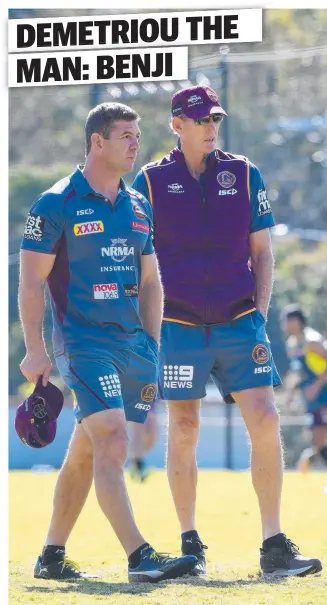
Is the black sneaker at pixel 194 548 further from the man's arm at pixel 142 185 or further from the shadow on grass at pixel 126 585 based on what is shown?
the man's arm at pixel 142 185

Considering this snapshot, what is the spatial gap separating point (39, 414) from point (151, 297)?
2.28 ft

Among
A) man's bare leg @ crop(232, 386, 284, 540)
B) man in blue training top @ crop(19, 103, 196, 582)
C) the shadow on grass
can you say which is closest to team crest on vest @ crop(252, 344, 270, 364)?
man's bare leg @ crop(232, 386, 284, 540)

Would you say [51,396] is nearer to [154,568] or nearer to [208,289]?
[154,568]

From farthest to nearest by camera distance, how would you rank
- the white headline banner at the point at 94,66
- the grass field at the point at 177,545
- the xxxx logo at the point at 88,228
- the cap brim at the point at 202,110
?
the white headline banner at the point at 94,66 < the cap brim at the point at 202,110 < the xxxx logo at the point at 88,228 < the grass field at the point at 177,545

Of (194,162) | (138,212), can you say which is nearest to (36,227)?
(138,212)

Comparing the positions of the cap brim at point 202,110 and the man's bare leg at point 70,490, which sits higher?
the cap brim at point 202,110

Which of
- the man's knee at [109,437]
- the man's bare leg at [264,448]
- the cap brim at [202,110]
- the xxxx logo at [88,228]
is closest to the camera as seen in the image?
the man's knee at [109,437]

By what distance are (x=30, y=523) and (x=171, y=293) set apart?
2500mm

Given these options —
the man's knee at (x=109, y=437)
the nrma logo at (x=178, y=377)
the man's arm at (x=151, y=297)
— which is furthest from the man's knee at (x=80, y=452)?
the nrma logo at (x=178, y=377)

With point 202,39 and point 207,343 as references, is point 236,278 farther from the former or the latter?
point 202,39

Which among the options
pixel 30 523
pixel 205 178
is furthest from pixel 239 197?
pixel 30 523

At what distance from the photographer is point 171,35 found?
20.5ft

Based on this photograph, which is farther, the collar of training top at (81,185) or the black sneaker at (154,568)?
the collar of training top at (81,185)

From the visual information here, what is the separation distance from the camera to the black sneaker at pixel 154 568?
5113 mm
